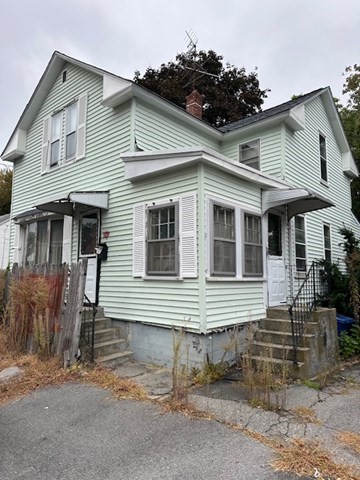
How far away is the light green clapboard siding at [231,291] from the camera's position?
19.3 ft

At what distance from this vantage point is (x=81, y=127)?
9219 mm

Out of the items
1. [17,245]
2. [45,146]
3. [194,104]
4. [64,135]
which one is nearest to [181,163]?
[64,135]

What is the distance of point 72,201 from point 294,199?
4.82 m

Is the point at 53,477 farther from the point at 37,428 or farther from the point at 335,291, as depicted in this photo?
the point at 335,291

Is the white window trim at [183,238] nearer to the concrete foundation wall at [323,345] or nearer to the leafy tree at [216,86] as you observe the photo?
the concrete foundation wall at [323,345]

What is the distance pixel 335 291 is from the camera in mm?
9070

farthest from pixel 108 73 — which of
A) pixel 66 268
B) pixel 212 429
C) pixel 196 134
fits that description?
pixel 212 429

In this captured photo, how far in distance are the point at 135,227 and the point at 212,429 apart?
4.32m

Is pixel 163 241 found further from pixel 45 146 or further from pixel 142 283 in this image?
pixel 45 146

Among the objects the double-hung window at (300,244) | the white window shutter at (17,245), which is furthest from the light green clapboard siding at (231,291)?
the white window shutter at (17,245)

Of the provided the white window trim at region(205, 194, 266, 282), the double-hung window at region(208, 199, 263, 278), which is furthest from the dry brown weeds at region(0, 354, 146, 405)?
the double-hung window at region(208, 199, 263, 278)

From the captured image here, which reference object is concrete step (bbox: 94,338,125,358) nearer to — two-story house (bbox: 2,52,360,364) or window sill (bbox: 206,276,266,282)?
two-story house (bbox: 2,52,360,364)

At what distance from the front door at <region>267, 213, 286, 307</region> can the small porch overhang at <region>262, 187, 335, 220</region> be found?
480 mm

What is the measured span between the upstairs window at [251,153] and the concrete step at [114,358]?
6.26m
